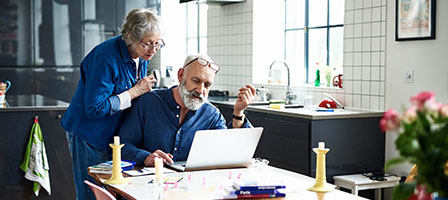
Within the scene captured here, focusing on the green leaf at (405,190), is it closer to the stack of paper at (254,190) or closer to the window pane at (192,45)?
the stack of paper at (254,190)

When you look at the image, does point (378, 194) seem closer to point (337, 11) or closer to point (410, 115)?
point (337, 11)

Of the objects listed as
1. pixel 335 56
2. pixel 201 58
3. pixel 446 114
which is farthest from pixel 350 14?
pixel 446 114

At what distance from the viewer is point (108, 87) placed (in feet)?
10.2

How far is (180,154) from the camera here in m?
3.02

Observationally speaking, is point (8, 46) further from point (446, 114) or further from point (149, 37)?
point (446, 114)

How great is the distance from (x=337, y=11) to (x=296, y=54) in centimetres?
76

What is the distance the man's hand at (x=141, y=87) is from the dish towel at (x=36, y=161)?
1578mm

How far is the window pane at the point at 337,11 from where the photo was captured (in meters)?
5.35

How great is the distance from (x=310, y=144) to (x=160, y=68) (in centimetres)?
421

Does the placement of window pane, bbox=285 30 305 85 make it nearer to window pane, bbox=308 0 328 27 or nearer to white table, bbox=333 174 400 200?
window pane, bbox=308 0 328 27

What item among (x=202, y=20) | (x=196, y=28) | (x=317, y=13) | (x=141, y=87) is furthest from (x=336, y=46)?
(x=196, y=28)

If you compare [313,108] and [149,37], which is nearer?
[149,37]

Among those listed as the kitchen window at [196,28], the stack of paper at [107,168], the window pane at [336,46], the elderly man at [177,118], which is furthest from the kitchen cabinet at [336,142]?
the kitchen window at [196,28]

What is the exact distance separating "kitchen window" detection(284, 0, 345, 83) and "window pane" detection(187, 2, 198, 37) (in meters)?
2.50
